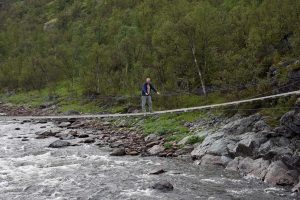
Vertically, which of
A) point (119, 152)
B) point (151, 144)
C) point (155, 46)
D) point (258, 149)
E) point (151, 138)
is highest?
point (155, 46)

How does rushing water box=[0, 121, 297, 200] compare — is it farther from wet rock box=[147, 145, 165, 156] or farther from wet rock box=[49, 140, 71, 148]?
wet rock box=[49, 140, 71, 148]

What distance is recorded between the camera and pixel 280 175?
16.8 metres

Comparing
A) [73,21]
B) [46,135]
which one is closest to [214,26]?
[46,135]

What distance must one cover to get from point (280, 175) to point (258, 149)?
2.37m

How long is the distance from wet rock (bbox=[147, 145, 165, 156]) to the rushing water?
4.07ft

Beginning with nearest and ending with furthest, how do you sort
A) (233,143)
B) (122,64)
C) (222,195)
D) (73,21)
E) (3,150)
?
(222,195) < (233,143) < (3,150) < (122,64) < (73,21)

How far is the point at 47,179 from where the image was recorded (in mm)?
18766

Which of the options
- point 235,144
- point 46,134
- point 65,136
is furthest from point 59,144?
point 235,144

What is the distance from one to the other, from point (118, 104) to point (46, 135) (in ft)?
44.7

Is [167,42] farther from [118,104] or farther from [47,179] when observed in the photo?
[47,179]

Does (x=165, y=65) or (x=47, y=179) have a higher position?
(x=165, y=65)

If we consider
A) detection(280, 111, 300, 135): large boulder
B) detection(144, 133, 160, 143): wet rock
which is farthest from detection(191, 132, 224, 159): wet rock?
detection(144, 133, 160, 143): wet rock

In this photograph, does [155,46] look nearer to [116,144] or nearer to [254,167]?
[116,144]

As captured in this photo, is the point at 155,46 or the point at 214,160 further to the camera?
the point at 155,46
